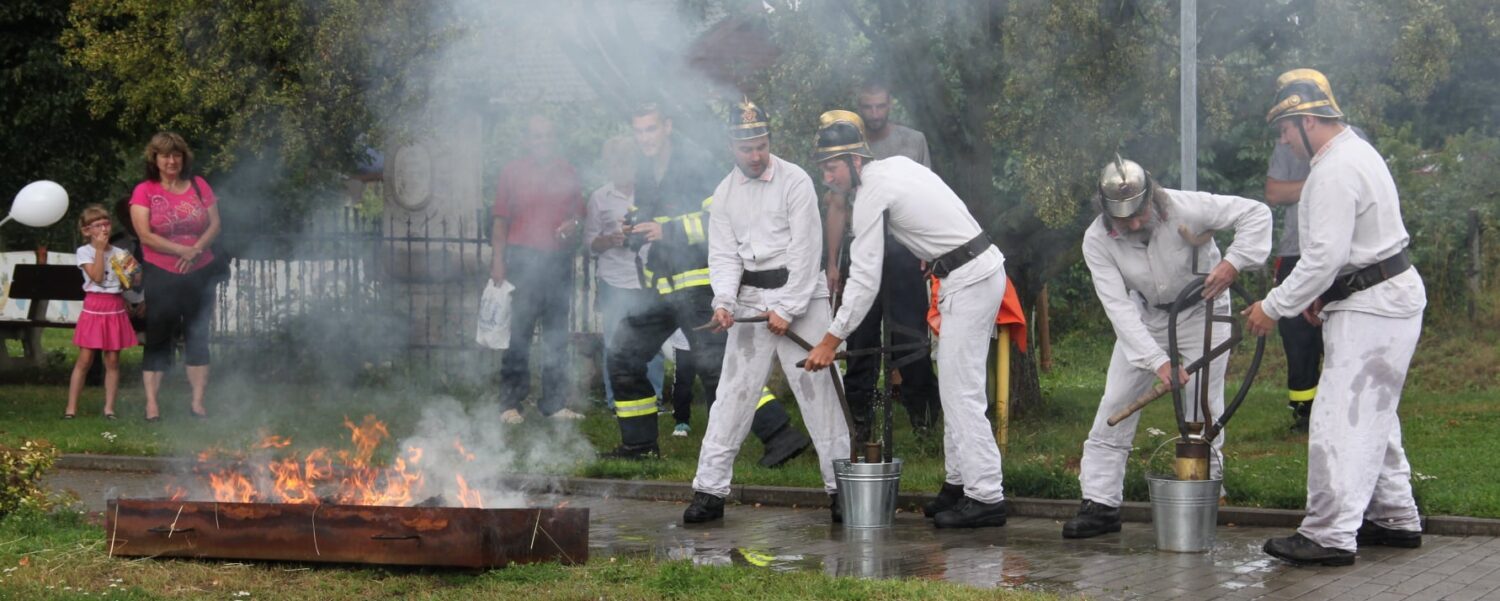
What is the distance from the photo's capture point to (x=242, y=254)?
15.6 meters

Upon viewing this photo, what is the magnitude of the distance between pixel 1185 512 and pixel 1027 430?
4.14 m

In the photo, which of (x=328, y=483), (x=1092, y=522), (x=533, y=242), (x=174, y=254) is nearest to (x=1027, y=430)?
(x=1092, y=522)

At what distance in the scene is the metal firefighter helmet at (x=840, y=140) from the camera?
820 cm

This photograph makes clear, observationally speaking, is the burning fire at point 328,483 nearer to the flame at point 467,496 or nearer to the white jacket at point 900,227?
the flame at point 467,496

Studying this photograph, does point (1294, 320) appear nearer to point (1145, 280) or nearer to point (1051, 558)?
point (1145, 280)

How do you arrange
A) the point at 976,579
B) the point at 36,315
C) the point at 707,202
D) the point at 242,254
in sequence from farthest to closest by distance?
the point at 36,315 < the point at 242,254 < the point at 707,202 < the point at 976,579

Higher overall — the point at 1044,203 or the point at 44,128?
the point at 44,128

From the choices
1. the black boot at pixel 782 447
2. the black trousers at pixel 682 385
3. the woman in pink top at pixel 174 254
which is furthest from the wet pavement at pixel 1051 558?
the woman in pink top at pixel 174 254

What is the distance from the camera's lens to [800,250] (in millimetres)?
8477

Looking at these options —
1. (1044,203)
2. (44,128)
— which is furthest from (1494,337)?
(44,128)

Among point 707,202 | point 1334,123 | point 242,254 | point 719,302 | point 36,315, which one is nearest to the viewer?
point 1334,123

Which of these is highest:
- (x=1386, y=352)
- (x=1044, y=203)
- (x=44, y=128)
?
(x=44, y=128)

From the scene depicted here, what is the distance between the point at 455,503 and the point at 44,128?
10220 mm

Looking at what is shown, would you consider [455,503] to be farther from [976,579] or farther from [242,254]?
[242,254]
